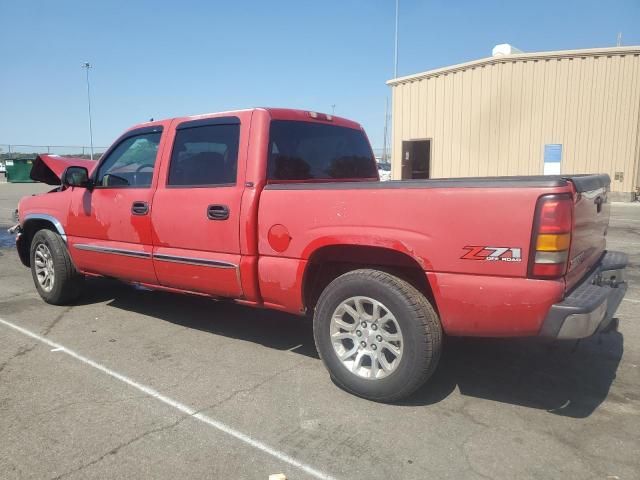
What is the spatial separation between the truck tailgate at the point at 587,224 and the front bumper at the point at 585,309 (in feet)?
0.24

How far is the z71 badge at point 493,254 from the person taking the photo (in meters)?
2.80

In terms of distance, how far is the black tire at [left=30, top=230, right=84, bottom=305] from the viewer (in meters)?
5.41

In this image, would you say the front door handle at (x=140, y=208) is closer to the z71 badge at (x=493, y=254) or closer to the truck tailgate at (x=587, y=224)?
the z71 badge at (x=493, y=254)

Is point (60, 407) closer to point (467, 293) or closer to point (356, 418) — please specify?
point (356, 418)

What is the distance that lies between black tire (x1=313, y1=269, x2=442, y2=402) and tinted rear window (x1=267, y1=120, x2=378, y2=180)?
1108 millimetres

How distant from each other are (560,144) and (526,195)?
17.9m

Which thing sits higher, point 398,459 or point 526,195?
point 526,195

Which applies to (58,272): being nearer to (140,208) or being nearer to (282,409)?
(140,208)

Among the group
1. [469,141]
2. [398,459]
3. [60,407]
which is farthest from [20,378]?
[469,141]

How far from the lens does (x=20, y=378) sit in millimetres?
3746

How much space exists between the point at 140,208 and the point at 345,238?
2126 mm

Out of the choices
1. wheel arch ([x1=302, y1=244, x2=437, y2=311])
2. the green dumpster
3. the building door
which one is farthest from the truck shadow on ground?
the green dumpster

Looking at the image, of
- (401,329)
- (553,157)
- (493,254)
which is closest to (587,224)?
(493,254)

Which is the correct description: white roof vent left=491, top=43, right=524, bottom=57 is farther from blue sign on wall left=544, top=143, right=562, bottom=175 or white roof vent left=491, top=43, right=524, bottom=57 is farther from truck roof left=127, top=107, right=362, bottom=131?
truck roof left=127, top=107, right=362, bottom=131
